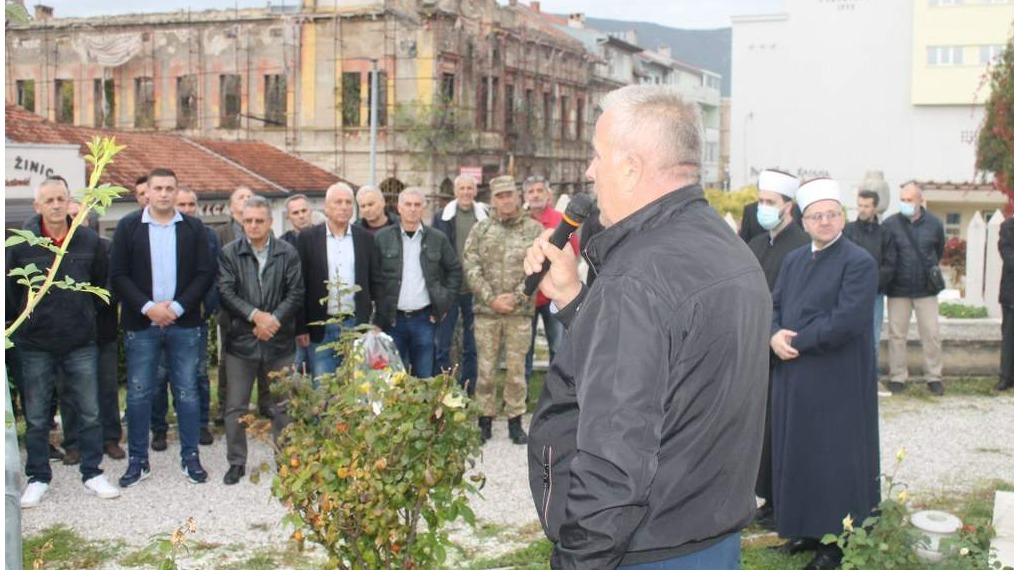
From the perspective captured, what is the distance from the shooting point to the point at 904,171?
2100 inches

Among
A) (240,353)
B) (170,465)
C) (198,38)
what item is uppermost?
(198,38)

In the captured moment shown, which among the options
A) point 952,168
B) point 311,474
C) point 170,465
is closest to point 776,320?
point 311,474

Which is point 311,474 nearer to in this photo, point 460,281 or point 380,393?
point 380,393

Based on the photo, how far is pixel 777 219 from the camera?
23.3 feet

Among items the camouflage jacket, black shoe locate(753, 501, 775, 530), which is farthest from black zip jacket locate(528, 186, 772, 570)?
the camouflage jacket

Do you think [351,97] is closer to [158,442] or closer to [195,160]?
[195,160]

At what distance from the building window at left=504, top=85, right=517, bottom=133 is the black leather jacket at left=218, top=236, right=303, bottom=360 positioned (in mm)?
37167

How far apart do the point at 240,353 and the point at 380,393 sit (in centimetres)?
355

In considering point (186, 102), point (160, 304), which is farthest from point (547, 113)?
point (160, 304)

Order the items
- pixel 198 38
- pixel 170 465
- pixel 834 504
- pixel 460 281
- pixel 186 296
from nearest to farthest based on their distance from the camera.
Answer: pixel 834 504
pixel 186 296
pixel 170 465
pixel 460 281
pixel 198 38

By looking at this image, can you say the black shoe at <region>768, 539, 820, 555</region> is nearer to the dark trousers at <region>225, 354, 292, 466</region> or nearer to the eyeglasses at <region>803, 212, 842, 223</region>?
the eyeglasses at <region>803, 212, 842, 223</region>

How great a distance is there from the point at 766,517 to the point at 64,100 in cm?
4160

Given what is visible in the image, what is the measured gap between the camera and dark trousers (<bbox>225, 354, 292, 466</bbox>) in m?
7.63

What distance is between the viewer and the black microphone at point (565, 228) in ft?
11.1
